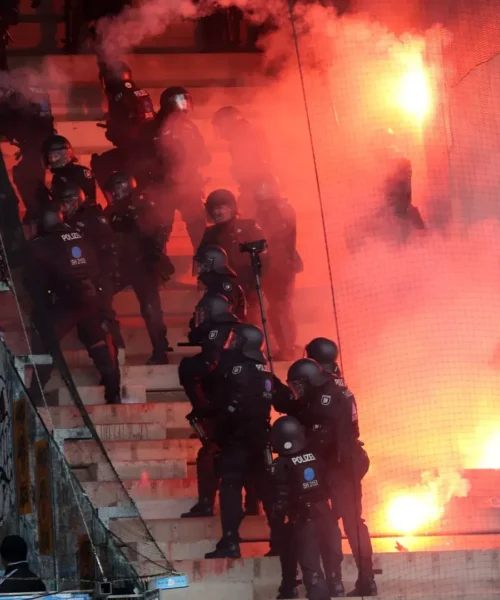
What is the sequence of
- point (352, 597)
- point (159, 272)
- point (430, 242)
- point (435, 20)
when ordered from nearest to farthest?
point (352, 597)
point (159, 272)
point (430, 242)
point (435, 20)

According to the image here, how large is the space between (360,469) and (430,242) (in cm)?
480

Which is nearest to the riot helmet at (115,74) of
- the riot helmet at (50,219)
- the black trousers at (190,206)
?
the black trousers at (190,206)

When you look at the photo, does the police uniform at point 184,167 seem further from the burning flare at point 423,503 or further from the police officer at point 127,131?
the burning flare at point 423,503

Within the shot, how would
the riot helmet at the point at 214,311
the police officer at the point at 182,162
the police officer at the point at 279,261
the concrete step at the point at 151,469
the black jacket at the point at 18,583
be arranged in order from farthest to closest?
the police officer at the point at 182,162 → the police officer at the point at 279,261 → the concrete step at the point at 151,469 → the riot helmet at the point at 214,311 → the black jacket at the point at 18,583

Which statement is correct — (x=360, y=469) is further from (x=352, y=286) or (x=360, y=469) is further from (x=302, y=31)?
(x=302, y=31)

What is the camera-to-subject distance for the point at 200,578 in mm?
12445

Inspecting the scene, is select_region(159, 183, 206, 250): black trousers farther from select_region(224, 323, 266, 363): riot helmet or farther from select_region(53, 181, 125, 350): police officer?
select_region(224, 323, 266, 363): riot helmet

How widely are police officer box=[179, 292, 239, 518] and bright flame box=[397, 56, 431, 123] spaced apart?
538 cm

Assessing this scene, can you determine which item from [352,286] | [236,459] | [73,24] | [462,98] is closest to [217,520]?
[236,459]

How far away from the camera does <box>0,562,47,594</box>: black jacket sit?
9992mm

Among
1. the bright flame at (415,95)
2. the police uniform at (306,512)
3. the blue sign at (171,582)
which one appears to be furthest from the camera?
the bright flame at (415,95)

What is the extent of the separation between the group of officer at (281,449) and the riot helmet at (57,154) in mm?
2186

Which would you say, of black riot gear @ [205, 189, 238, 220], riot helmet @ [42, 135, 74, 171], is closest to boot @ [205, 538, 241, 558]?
black riot gear @ [205, 189, 238, 220]

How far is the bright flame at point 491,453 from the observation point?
1513 cm
